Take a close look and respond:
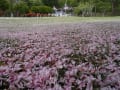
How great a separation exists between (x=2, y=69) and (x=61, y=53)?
4.34ft

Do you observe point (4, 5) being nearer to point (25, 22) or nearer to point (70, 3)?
point (25, 22)

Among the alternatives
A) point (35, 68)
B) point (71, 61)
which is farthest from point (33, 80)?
point (71, 61)

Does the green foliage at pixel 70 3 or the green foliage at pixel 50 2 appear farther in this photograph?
the green foliage at pixel 70 3

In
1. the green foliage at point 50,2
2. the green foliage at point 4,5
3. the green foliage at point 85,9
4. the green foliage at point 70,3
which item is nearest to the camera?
the green foliage at point 4,5

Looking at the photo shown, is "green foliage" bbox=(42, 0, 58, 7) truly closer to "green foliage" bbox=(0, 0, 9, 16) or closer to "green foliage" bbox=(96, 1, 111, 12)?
"green foliage" bbox=(96, 1, 111, 12)

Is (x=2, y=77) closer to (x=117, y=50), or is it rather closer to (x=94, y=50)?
(x=94, y=50)

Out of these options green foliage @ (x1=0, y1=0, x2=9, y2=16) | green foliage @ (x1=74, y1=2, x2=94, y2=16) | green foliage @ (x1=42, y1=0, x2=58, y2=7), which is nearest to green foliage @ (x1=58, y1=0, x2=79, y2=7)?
green foliage @ (x1=42, y1=0, x2=58, y2=7)

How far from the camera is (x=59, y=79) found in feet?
9.73

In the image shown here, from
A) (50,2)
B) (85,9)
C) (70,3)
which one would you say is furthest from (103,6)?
(50,2)

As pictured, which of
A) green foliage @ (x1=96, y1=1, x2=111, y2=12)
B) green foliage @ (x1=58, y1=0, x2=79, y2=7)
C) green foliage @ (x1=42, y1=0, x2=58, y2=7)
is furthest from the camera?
green foliage @ (x1=58, y1=0, x2=79, y2=7)

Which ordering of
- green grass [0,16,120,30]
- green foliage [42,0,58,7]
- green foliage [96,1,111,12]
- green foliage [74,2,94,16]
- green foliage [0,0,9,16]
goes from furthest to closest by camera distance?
1. green foliage [42,0,58,7]
2. green foliage [96,1,111,12]
3. green foliage [74,2,94,16]
4. green foliage [0,0,9,16]
5. green grass [0,16,120,30]

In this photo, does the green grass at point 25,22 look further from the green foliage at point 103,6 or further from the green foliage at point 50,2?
the green foliage at point 50,2

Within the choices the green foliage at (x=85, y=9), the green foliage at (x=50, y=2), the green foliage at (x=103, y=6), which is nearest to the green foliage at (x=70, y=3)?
the green foliage at (x=50, y=2)

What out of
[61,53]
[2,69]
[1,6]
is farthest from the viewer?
[1,6]
